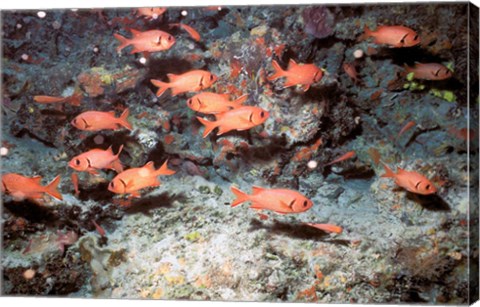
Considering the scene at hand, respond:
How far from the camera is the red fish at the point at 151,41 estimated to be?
504 centimetres

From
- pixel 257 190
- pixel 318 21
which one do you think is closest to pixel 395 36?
pixel 318 21

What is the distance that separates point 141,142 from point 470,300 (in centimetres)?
261

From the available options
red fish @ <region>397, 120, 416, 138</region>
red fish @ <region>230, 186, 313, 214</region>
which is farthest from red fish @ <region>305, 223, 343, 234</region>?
red fish @ <region>397, 120, 416, 138</region>

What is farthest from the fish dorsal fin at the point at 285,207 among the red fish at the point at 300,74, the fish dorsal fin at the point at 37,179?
the fish dorsal fin at the point at 37,179

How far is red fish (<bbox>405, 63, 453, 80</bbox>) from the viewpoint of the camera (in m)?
4.78

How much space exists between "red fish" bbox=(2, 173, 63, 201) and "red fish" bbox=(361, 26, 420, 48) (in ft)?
8.44

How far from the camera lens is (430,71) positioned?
4.80 metres

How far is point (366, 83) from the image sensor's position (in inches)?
192

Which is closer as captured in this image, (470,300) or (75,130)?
(470,300)

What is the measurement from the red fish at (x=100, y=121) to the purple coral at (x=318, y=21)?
4.85ft

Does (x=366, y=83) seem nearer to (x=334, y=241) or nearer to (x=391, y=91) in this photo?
(x=391, y=91)

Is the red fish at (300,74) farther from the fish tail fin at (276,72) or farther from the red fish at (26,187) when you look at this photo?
the red fish at (26,187)

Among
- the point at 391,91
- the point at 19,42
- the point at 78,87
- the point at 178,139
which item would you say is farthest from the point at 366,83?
the point at 19,42

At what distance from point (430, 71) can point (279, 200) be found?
1397 mm
